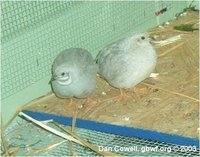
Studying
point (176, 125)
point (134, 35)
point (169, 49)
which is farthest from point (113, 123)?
point (169, 49)

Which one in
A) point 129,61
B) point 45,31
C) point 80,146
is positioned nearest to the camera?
point 80,146

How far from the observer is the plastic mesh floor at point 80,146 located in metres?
2.60

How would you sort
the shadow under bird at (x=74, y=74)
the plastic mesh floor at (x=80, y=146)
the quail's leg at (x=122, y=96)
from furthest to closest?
the quail's leg at (x=122, y=96) < the shadow under bird at (x=74, y=74) < the plastic mesh floor at (x=80, y=146)

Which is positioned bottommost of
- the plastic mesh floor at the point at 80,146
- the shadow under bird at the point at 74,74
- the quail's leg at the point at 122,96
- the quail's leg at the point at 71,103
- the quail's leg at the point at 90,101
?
the plastic mesh floor at the point at 80,146

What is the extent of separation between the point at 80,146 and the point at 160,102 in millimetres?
544

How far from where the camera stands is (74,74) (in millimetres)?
2775

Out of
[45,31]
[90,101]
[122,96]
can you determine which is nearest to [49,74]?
[45,31]

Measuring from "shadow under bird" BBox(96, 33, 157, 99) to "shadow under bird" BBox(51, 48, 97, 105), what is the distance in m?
0.10

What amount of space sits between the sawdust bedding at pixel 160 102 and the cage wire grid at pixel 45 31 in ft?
0.74

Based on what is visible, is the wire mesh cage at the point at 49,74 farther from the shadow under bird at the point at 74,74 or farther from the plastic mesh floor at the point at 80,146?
the shadow under bird at the point at 74,74

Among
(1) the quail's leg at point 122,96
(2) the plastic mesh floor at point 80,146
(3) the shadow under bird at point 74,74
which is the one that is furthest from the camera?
(1) the quail's leg at point 122,96

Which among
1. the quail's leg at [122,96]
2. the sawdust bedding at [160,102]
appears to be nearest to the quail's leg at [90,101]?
the sawdust bedding at [160,102]

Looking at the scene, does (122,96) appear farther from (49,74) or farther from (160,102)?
(49,74)

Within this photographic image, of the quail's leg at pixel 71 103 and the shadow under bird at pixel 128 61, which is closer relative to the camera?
the shadow under bird at pixel 128 61
